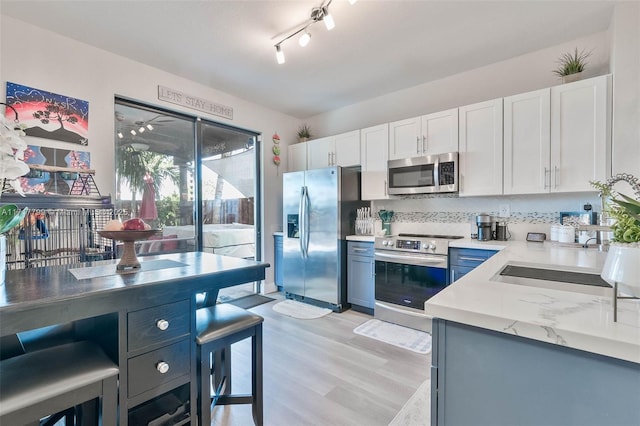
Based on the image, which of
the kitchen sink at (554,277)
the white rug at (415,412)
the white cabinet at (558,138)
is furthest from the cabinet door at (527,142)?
the white rug at (415,412)

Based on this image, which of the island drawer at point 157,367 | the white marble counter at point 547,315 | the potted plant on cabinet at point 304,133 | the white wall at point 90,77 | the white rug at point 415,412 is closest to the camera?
the white marble counter at point 547,315

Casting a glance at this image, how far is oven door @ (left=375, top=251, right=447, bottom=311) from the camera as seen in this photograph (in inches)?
113

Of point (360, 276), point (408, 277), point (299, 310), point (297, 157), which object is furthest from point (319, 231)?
point (297, 157)

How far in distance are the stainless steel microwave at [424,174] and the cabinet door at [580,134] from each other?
2.74ft

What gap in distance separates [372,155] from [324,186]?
0.73 meters

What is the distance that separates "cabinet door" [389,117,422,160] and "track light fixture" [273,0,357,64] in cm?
144

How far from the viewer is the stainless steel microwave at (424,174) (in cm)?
306

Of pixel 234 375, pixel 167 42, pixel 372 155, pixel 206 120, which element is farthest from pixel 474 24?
pixel 234 375

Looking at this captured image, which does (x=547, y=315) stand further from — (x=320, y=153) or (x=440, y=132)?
(x=320, y=153)

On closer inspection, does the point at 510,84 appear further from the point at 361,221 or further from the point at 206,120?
the point at 206,120

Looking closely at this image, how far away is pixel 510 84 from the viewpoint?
9.96 ft

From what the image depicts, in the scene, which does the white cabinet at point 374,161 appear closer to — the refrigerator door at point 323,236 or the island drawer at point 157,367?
the refrigerator door at point 323,236

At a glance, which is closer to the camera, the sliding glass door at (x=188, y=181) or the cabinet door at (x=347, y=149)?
the sliding glass door at (x=188, y=181)

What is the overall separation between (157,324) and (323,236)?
2.55 metres
